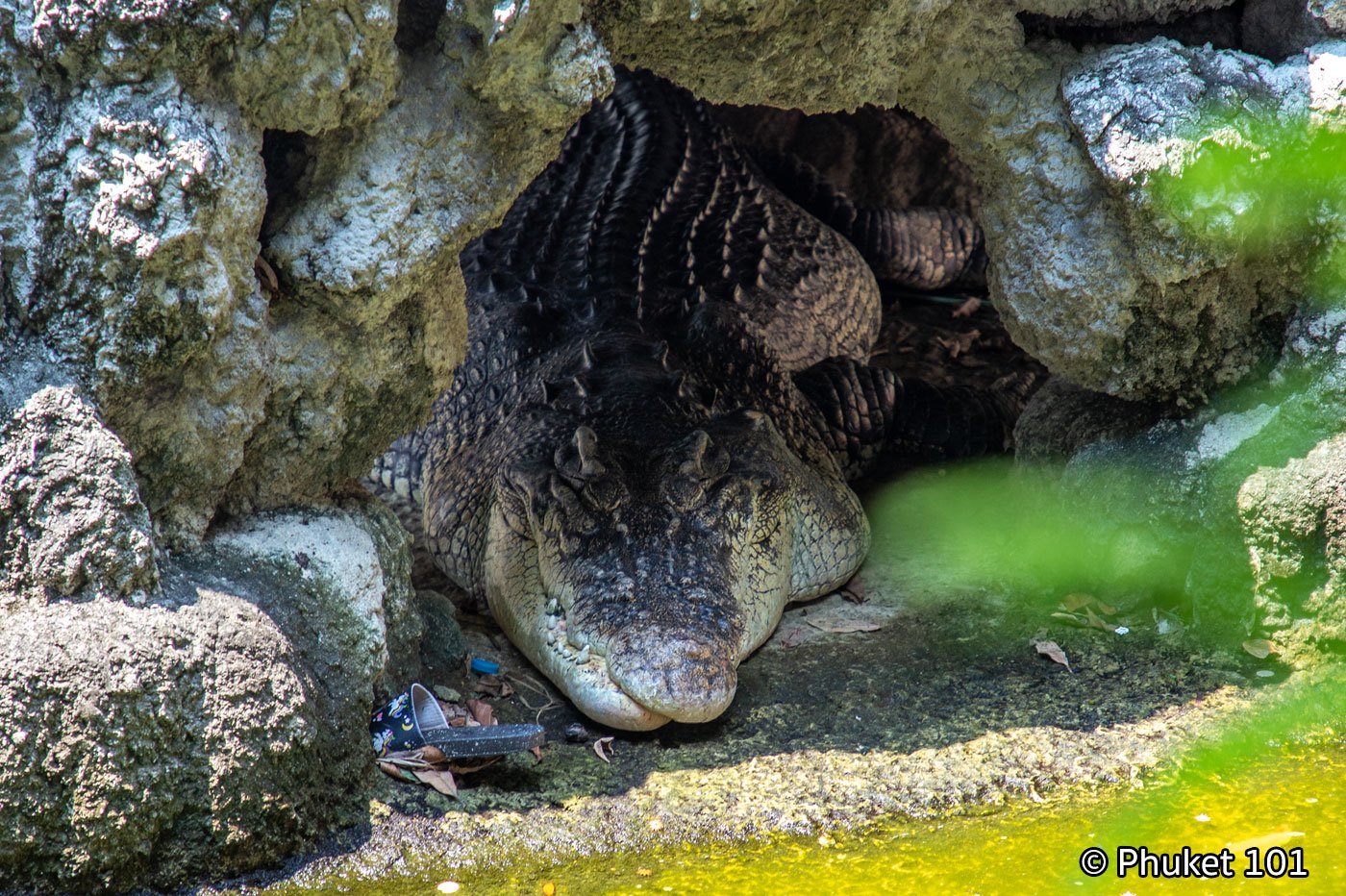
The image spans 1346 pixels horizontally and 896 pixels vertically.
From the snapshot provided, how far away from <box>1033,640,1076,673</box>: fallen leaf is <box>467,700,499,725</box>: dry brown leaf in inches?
59.2

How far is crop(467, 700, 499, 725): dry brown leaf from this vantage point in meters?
3.31

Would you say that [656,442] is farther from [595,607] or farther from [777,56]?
[777,56]

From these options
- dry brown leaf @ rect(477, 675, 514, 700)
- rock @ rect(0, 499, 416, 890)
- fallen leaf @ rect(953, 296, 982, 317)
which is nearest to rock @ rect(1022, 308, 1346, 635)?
dry brown leaf @ rect(477, 675, 514, 700)

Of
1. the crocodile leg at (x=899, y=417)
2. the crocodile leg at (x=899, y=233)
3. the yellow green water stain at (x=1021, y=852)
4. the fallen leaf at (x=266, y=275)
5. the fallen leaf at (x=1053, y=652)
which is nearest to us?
the yellow green water stain at (x=1021, y=852)

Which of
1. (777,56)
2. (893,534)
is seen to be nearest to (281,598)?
(777,56)

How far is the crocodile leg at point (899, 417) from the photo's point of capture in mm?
5031

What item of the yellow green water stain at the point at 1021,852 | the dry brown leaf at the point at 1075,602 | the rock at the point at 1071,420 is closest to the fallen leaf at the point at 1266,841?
the yellow green water stain at the point at 1021,852

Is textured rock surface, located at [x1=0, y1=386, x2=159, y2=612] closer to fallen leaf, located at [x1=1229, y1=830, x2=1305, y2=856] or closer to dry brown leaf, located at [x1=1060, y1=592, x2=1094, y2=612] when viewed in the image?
fallen leaf, located at [x1=1229, y1=830, x2=1305, y2=856]

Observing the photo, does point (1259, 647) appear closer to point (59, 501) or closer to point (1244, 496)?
point (1244, 496)

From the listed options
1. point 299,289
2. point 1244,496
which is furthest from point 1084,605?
point 299,289

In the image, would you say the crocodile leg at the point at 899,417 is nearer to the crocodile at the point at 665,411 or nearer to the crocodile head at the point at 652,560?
the crocodile at the point at 665,411

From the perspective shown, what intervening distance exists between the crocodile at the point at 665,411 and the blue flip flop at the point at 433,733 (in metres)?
0.27

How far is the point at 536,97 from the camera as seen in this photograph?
2670 mm

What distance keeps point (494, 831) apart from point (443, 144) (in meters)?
1.49
